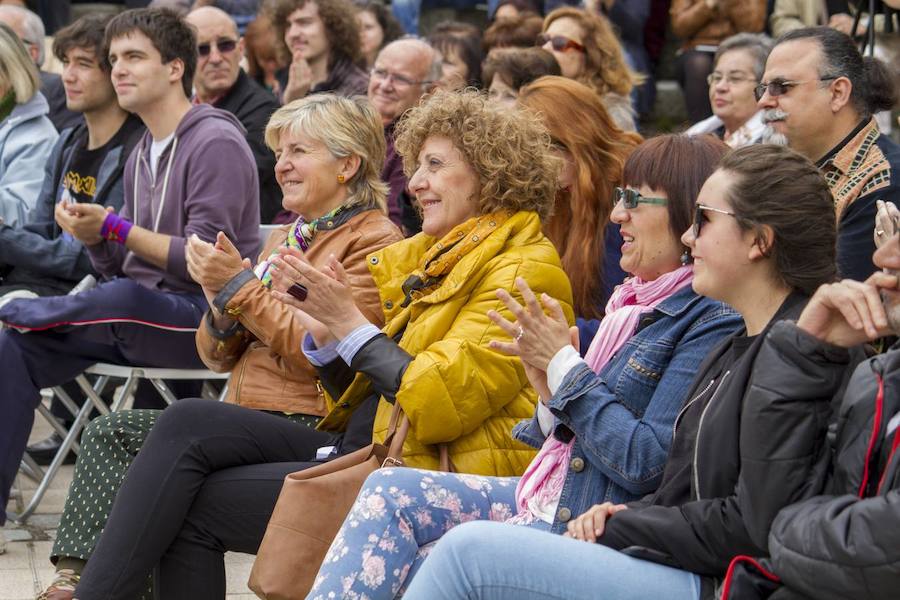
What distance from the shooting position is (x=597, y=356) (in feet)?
11.9

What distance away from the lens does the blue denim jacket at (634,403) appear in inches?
128

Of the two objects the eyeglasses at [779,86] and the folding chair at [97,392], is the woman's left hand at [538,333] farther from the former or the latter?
the folding chair at [97,392]

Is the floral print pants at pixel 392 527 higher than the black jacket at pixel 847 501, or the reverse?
the black jacket at pixel 847 501

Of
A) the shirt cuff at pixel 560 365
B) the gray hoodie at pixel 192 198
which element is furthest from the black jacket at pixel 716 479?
the gray hoodie at pixel 192 198

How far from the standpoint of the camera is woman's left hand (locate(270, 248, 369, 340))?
4.01m

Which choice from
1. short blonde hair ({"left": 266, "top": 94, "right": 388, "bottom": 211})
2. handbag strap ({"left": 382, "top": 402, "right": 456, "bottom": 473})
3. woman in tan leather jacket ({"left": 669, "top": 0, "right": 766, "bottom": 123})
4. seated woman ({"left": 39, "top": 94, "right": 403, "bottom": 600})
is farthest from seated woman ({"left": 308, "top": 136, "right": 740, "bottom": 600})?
woman in tan leather jacket ({"left": 669, "top": 0, "right": 766, "bottom": 123})

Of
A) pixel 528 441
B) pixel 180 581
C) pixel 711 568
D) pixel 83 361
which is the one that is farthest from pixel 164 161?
pixel 711 568

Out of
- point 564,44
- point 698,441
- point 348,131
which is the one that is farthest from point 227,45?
point 698,441

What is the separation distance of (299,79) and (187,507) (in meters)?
4.22

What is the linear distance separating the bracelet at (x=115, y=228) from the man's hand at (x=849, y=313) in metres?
3.56

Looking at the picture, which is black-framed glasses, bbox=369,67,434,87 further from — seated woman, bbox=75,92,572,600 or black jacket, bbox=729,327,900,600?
black jacket, bbox=729,327,900,600

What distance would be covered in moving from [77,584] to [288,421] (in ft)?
2.66

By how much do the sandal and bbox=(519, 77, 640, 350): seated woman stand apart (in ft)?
6.06

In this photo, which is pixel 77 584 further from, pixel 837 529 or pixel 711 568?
pixel 837 529
